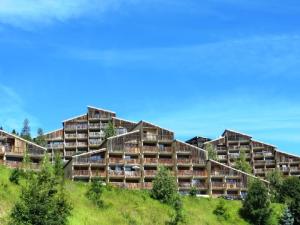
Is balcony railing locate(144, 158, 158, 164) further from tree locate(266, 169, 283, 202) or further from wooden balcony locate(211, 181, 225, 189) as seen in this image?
tree locate(266, 169, 283, 202)

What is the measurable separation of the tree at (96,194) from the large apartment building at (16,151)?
1577cm

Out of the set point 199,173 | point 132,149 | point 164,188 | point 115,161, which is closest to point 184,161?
point 199,173

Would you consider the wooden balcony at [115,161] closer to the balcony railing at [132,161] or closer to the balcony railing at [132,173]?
the balcony railing at [132,161]

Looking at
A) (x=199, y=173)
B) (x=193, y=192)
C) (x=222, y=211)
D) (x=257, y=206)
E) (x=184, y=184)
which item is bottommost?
(x=222, y=211)

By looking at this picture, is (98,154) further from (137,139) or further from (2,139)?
(2,139)

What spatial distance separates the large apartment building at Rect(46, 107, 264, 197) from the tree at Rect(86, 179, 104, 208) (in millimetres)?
16194

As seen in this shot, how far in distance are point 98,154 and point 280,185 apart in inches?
1560

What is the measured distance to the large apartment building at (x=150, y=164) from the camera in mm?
111500

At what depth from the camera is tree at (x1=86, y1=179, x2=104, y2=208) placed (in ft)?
291

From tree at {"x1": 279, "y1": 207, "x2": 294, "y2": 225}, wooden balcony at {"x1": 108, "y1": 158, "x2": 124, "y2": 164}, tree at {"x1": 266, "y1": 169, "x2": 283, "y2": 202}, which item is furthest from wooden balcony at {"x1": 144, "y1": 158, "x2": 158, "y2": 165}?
tree at {"x1": 279, "y1": 207, "x2": 294, "y2": 225}

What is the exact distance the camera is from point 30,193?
56688mm

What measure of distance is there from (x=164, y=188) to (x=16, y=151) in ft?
96.0

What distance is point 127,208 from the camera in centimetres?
9119

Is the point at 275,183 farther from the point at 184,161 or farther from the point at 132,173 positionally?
the point at 132,173
